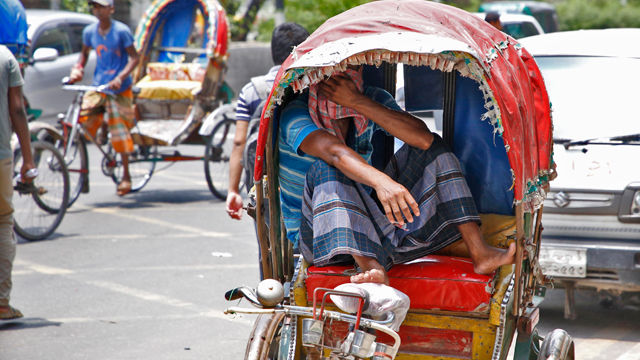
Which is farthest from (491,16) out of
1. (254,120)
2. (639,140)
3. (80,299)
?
(80,299)

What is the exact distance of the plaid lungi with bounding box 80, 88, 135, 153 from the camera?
7.74 meters

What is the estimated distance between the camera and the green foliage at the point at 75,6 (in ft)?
57.9

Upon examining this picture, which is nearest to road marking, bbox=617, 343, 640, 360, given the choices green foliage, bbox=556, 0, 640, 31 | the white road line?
the white road line

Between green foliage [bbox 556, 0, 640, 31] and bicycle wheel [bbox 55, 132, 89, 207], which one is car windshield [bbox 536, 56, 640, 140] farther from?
green foliage [bbox 556, 0, 640, 31]

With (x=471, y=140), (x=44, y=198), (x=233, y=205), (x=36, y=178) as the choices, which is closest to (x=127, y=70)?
(x=36, y=178)

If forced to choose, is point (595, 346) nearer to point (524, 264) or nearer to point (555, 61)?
point (524, 264)

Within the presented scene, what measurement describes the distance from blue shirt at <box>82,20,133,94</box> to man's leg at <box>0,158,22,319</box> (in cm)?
343

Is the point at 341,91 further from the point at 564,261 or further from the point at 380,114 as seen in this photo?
the point at 564,261

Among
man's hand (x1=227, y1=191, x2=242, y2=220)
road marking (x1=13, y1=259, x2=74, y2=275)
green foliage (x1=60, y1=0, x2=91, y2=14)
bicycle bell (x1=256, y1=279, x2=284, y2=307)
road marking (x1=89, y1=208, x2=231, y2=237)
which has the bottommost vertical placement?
road marking (x1=89, y1=208, x2=231, y2=237)

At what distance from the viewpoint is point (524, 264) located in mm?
3123

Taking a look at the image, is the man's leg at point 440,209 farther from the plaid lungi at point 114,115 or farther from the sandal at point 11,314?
the plaid lungi at point 114,115

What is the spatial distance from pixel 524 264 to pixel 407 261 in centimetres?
53

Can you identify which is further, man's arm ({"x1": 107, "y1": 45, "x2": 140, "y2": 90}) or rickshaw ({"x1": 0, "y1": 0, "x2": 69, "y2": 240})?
man's arm ({"x1": 107, "y1": 45, "x2": 140, "y2": 90})

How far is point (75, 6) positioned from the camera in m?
17.8
